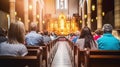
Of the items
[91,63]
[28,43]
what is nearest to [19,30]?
[91,63]

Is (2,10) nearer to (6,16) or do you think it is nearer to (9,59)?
(6,16)

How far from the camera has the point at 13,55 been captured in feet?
16.0

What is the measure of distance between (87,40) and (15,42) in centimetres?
383

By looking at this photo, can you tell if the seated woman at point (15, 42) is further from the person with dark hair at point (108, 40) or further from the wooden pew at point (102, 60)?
the person with dark hair at point (108, 40)

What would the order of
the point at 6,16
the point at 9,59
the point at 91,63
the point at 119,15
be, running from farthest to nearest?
the point at 6,16 < the point at 119,15 < the point at 91,63 < the point at 9,59

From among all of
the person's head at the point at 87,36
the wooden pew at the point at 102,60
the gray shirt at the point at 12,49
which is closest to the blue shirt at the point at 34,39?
the person's head at the point at 87,36

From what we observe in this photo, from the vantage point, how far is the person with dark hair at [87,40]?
821cm

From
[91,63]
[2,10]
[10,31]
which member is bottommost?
[91,63]

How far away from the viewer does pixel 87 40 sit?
8.36 meters

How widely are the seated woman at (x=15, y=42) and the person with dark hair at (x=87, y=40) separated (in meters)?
3.55

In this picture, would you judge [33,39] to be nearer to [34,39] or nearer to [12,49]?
[34,39]

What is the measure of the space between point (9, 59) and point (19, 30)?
51 centimetres

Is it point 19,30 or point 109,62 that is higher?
point 19,30

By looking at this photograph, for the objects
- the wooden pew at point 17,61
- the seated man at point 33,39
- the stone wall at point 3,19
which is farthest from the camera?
the stone wall at point 3,19
